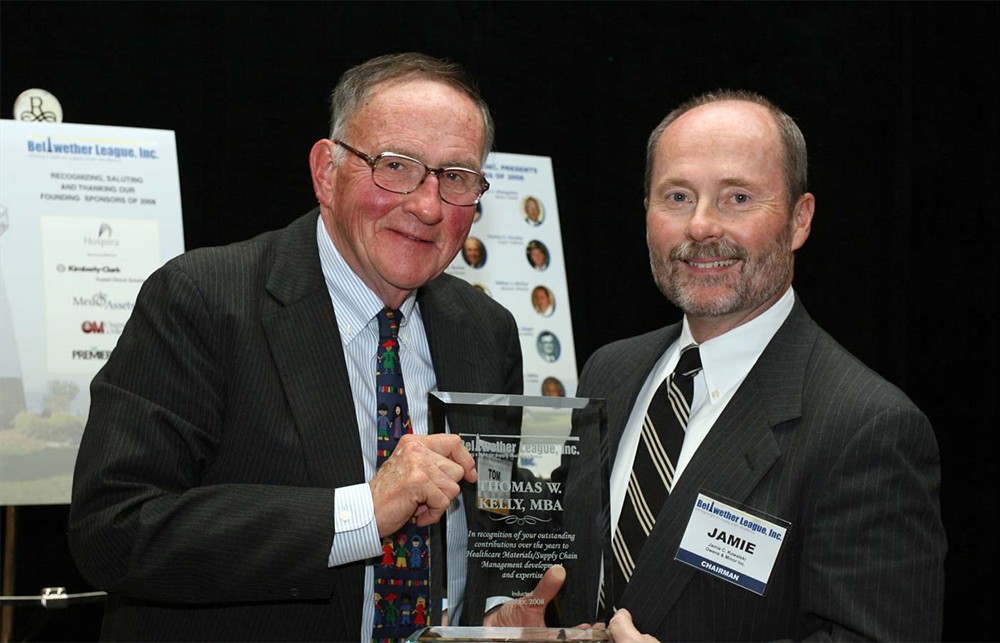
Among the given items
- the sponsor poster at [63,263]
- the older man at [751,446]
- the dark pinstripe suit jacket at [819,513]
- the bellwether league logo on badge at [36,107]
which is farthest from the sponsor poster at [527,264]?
the dark pinstripe suit jacket at [819,513]

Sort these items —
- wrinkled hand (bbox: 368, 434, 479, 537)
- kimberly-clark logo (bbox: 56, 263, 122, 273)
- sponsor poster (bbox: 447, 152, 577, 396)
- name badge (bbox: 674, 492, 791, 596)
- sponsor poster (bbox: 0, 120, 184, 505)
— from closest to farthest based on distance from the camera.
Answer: wrinkled hand (bbox: 368, 434, 479, 537) < name badge (bbox: 674, 492, 791, 596) < sponsor poster (bbox: 0, 120, 184, 505) < kimberly-clark logo (bbox: 56, 263, 122, 273) < sponsor poster (bbox: 447, 152, 577, 396)

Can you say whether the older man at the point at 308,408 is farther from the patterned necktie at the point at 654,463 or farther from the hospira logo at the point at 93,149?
the hospira logo at the point at 93,149

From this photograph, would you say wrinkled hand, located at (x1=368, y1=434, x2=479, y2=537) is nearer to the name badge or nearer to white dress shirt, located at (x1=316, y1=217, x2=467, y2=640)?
white dress shirt, located at (x1=316, y1=217, x2=467, y2=640)

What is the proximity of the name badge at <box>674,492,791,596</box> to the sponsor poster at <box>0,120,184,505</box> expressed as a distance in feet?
8.31

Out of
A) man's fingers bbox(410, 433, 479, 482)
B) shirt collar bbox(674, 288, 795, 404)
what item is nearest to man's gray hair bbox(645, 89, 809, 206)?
shirt collar bbox(674, 288, 795, 404)

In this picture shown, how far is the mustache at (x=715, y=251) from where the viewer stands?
288 centimetres

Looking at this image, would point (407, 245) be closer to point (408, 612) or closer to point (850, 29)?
point (408, 612)

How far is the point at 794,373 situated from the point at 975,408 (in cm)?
432

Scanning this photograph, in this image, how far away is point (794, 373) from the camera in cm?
272

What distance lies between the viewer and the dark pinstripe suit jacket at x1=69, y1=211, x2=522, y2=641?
2.35m

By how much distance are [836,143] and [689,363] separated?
4169 millimetres

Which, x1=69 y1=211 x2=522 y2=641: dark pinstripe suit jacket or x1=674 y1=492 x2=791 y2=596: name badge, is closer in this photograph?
x1=69 y1=211 x2=522 y2=641: dark pinstripe suit jacket

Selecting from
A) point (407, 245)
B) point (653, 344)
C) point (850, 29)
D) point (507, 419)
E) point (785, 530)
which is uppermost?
point (850, 29)

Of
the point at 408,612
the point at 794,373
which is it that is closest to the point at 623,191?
the point at 794,373
